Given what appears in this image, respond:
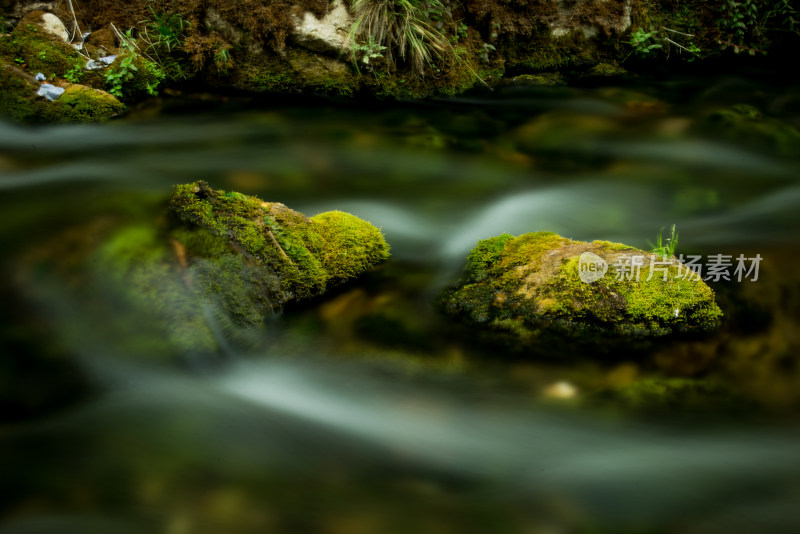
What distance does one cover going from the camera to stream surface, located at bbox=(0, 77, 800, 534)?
102 inches

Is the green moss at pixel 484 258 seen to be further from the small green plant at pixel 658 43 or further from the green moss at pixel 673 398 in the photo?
the small green plant at pixel 658 43

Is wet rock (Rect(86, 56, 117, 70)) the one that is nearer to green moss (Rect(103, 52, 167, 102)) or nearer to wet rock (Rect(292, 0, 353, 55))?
green moss (Rect(103, 52, 167, 102))

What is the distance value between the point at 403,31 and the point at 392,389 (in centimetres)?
462

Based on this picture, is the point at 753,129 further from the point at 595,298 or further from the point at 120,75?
the point at 120,75

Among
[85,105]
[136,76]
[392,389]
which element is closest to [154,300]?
[392,389]

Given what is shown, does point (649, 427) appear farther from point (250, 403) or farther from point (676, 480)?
point (250, 403)

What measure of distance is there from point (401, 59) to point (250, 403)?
485cm

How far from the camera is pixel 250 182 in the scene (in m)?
5.17

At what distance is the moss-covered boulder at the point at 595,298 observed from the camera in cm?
346

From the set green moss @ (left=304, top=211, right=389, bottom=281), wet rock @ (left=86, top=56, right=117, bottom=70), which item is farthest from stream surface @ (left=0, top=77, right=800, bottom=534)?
wet rock @ (left=86, top=56, right=117, bottom=70)

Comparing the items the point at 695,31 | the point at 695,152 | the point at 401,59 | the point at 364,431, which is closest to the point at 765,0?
the point at 695,31

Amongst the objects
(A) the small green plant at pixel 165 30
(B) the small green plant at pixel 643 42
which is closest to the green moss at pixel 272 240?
(A) the small green plant at pixel 165 30

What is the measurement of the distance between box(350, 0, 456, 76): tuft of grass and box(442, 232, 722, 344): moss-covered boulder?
12.5ft

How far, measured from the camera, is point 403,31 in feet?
21.5
